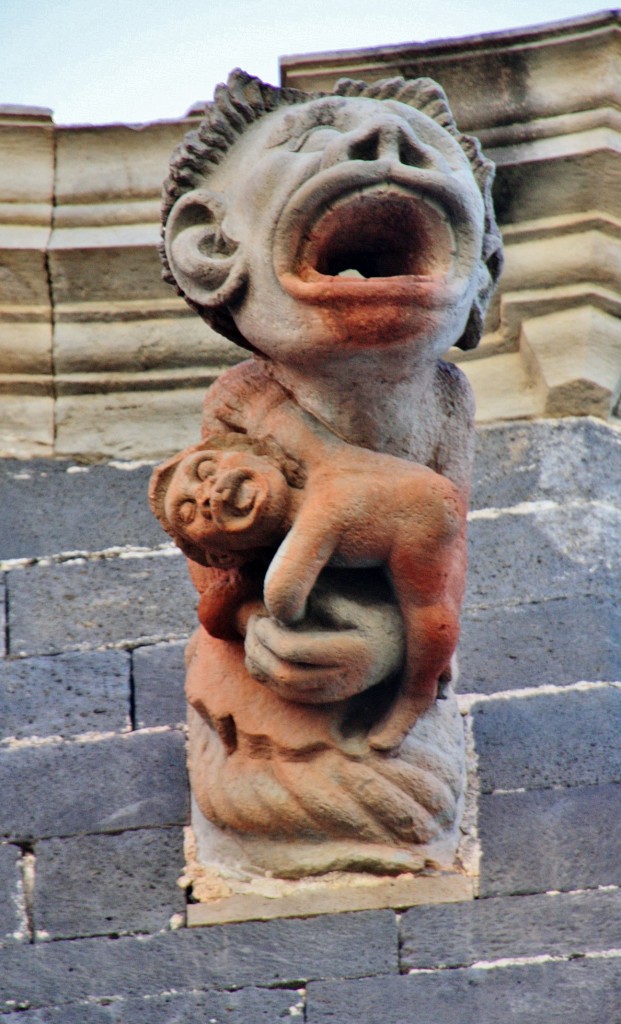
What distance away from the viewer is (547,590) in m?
4.38

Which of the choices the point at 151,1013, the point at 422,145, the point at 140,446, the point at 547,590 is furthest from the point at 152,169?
the point at 151,1013

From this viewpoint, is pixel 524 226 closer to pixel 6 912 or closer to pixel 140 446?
pixel 140 446

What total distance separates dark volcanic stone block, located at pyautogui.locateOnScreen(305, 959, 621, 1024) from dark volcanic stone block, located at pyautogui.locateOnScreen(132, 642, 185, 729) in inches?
32.9

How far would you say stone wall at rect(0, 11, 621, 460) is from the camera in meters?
4.93

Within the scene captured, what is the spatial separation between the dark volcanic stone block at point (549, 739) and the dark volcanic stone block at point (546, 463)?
0.60m

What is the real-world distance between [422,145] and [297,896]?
127 centimetres

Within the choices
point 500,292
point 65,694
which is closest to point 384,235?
point 65,694

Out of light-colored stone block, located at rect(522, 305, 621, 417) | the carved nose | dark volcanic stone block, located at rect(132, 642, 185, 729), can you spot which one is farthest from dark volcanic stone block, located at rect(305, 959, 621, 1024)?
light-colored stone block, located at rect(522, 305, 621, 417)

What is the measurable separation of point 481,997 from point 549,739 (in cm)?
67

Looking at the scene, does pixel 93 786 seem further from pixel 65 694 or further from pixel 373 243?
pixel 373 243

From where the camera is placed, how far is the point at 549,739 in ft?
13.2

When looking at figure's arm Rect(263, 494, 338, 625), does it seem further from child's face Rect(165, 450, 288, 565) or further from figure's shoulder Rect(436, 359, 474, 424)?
figure's shoulder Rect(436, 359, 474, 424)

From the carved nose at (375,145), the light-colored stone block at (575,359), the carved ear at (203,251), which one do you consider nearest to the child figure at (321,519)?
the carved ear at (203,251)

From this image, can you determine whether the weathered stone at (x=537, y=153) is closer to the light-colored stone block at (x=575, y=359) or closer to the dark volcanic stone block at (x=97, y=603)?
the light-colored stone block at (x=575, y=359)
